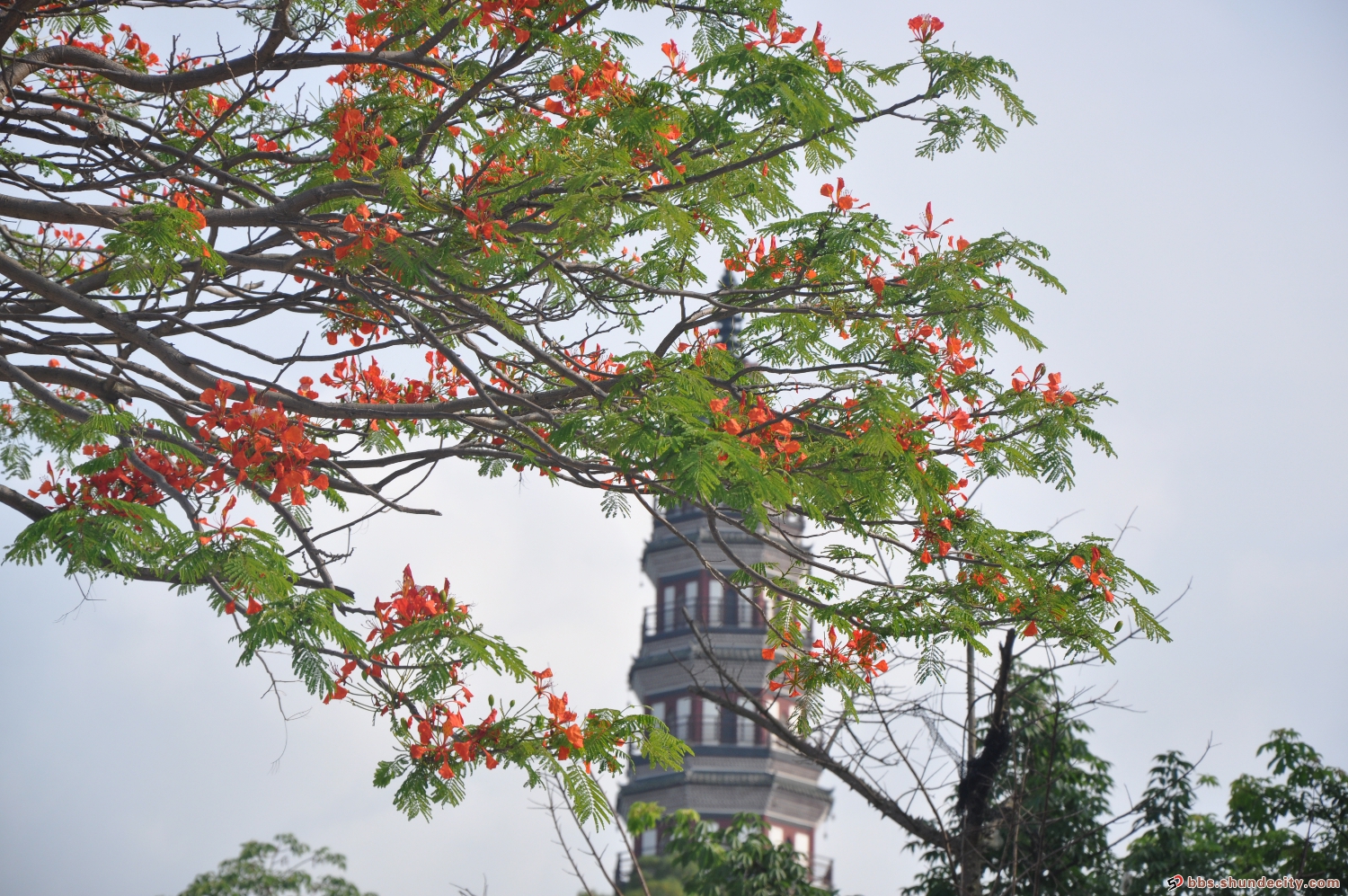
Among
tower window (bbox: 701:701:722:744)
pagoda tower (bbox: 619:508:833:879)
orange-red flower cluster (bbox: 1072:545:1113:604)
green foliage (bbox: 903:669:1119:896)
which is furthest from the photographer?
tower window (bbox: 701:701:722:744)

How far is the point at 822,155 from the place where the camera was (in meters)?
4.44

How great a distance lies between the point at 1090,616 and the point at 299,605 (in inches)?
122

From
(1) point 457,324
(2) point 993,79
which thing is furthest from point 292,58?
(2) point 993,79

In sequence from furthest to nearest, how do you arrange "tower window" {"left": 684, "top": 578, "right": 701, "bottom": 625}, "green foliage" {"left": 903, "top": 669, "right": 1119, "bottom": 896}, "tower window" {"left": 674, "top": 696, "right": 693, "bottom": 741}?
1. "tower window" {"left": 684, "top": 578, "right": 701, "bottom": 625}
2. "tower window" {"left": 674, "top": 696, "right": 693, "bottom": 741}
3. "green foliage" {"left": 903, "top": 669, "right": 1119, "bottom": 896}

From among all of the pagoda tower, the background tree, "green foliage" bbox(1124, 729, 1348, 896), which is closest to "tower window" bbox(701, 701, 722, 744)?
the pagoda tower

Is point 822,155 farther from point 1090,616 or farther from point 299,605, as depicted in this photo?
point 299,605

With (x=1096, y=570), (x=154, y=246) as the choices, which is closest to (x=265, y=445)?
(x=154, y=246)

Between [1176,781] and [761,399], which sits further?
[1176,781]

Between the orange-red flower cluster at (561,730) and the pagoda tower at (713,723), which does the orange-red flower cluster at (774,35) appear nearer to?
the orange-red flower cluster at (561,730)

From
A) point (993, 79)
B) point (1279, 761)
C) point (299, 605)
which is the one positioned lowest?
point (299, 605)

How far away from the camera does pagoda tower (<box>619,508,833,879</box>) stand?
94.5 ft

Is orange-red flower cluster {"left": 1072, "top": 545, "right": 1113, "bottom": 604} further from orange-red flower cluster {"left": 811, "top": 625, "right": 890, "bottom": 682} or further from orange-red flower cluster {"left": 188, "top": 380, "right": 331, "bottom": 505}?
orange-red flower cluster {"left": 188, "top": 380, "right": 331, "bottom": 505}

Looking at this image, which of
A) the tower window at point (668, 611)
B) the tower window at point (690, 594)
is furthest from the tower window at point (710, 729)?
the tower window at point (690, 594)

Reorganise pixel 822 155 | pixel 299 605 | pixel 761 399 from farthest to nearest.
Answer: pixel 761 399
pixel 822 155
pixel 299 605
